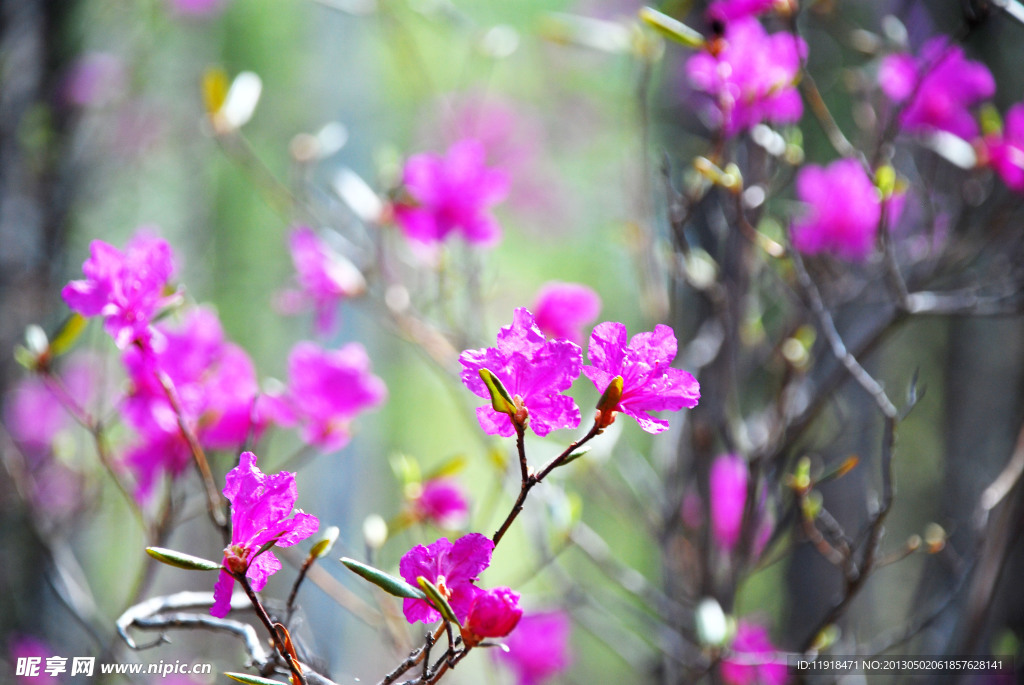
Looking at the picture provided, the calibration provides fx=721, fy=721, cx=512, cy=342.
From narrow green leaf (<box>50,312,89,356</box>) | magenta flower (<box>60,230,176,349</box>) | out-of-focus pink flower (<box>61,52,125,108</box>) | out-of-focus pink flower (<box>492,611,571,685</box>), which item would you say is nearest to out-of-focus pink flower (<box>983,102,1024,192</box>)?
out-of-focus pink flower (<box>492,611,571,685</box>)

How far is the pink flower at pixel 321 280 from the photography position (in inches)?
39.9

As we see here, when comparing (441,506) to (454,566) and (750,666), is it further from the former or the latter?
(750,666)

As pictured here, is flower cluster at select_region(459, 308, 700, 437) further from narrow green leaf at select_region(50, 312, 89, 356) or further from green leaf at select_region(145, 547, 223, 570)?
narrow green leaf at select_region(50, 312, 89, 356)

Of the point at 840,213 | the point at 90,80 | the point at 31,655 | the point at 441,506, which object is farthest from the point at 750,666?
the point at 90,80

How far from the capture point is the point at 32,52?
1636 mm

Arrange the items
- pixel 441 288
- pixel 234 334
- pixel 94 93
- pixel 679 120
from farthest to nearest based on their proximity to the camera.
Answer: pixel 234 334
pixel 94 93
pixel 679 120
pixel 441 288

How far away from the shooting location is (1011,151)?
2.95 feet

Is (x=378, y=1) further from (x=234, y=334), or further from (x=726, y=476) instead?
(x=234, y=334)

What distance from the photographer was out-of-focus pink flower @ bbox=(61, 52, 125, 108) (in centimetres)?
177

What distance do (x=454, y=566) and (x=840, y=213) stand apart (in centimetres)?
82

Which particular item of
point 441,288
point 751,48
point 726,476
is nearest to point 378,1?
point 441,288

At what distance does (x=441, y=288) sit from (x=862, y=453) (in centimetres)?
90

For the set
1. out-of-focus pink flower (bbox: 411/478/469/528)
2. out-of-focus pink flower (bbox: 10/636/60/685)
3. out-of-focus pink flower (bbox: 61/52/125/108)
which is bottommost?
out-of-focus pink flower (bbox: 10/636/60/685)

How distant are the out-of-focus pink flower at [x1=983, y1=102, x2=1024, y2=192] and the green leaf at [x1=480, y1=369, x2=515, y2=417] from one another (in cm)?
81
